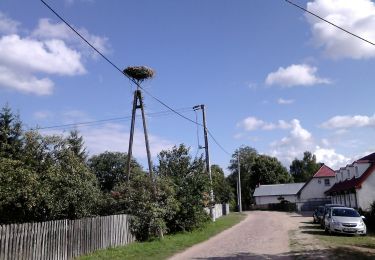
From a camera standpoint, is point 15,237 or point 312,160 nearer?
point 15,237

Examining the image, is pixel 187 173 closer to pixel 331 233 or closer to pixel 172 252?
pixel 331 233

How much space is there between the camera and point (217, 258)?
15664 millimetres

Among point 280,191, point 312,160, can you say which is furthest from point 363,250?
point 312,160

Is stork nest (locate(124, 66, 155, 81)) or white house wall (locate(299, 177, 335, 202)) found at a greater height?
stork nest (locate(124, 66, 155, 81))

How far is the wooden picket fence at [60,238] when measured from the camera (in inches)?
532

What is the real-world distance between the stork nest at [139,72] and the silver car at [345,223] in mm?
12717

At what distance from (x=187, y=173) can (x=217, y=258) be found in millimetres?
15560

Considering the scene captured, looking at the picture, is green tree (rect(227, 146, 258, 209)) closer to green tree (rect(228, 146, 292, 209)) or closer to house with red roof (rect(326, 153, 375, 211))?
green tree (rect(228, 146, 292, 209))

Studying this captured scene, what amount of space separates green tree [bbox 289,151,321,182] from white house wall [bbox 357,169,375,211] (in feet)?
305

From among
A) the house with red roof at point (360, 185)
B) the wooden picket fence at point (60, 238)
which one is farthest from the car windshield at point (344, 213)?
the house with red roof at point (360, 185)

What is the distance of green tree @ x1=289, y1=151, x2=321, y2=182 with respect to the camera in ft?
447

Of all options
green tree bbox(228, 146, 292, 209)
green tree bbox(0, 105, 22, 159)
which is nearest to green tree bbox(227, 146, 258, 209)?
green tree bbox(228, 146, 292, 209)

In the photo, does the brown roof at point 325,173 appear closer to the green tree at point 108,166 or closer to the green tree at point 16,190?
the green tree at point 108,166

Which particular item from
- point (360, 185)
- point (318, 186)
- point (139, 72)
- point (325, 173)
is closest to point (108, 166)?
point (318, 186)
